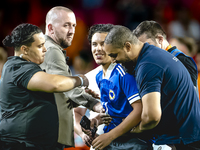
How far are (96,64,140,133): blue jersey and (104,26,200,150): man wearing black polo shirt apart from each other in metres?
0.08

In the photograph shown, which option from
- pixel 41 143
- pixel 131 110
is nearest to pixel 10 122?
pixel 41 143

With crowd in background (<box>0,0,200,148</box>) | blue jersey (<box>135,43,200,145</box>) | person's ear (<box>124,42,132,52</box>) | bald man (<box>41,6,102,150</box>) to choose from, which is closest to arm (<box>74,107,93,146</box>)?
bald man (<box>41,6,102,150</box>)

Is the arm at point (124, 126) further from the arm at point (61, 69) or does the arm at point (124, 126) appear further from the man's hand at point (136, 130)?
the arm at point (61, 69)

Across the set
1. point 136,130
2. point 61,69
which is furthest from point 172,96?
point 61,69

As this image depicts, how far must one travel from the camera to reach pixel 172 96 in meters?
1.89

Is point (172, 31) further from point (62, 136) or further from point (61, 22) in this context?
point (62, 136)

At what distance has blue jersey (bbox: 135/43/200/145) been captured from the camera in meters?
1.82

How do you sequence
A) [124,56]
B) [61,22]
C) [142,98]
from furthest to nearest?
[61,22] < [124,56] < [142,98]

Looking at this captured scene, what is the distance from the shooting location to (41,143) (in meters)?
1.98

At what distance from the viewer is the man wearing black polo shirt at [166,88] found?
6.01 ft

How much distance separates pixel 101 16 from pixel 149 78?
5109 millimetres

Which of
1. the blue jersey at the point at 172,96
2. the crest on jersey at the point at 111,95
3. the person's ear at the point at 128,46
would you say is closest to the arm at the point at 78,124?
the crest on jersey at the point at 111,95

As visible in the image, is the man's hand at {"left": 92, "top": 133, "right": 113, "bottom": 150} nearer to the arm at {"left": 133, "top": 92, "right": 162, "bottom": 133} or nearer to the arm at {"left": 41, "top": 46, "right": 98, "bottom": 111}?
the arm at {"left": 133, "top": 92, "right": 162, "bottom": 133}

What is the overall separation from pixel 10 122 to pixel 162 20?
5399 mm
